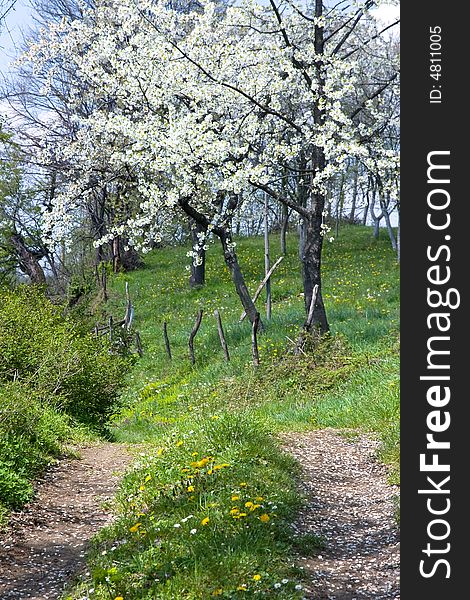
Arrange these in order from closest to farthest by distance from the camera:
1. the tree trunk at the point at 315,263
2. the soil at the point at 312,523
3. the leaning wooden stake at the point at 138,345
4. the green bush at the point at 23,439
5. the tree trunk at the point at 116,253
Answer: the soil at the point at 312,523
the green bush at the point at 23,439
the tree trunk at the point at 315,263
the leaning wooden stake at the point at 138,345
the tree trunk at the point at 116,253

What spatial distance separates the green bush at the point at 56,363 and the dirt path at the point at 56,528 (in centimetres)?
203

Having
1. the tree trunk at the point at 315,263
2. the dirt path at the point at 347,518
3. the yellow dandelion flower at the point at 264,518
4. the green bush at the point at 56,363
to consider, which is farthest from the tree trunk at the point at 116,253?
the yellow dandelion flower at the point at 264,518

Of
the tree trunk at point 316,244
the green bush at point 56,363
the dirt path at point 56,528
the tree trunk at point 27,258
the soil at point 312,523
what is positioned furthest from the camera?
the tree trunk at point 27,258

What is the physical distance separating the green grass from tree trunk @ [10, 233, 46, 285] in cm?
523

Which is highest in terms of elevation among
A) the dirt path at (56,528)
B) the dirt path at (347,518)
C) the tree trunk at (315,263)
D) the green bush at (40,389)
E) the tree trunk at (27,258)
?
the tree trunk at (27,258)

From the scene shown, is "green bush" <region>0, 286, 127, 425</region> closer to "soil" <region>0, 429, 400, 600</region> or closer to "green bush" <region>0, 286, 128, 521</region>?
"green bush" <region>0, 286, 128, 521</region>

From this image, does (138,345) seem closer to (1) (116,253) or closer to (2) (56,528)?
(1) (116,253)

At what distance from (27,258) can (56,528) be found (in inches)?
882

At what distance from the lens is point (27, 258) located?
2698 cm

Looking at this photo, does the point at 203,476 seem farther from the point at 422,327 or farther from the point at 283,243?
the point at 283,243

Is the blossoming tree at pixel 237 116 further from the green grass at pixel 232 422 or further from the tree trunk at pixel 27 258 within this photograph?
the tree trunk at pixel 27 258

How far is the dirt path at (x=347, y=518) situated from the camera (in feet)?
14.0

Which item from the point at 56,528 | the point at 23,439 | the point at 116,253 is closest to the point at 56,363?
the point at 23,439

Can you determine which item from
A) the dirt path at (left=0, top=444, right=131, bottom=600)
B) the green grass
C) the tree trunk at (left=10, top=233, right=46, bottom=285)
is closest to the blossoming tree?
the green grass
